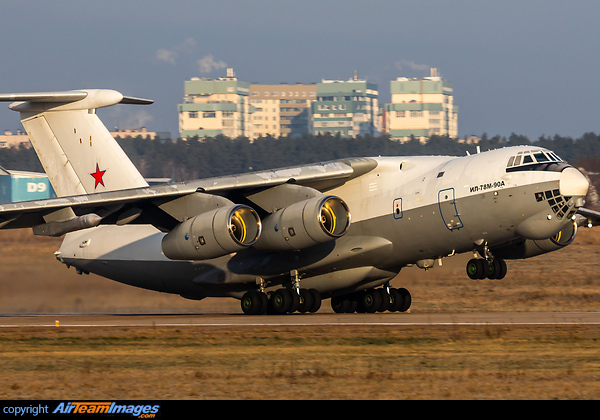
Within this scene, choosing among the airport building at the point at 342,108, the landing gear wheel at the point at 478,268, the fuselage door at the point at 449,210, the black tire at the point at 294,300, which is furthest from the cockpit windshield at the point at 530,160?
the airport building at the point at 342,108

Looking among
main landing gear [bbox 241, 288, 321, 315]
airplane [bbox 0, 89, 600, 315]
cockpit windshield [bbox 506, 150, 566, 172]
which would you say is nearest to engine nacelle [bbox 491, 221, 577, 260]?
airplane [bbox 0, 89, 600, 315]

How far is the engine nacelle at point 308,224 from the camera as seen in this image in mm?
17250

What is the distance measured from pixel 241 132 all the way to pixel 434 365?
6747 inches

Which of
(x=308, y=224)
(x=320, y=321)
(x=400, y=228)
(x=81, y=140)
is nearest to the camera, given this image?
(x=320, y=321)

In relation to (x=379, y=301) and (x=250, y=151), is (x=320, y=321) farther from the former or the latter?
(x=250, y=151)

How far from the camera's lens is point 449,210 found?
17719 millimetres

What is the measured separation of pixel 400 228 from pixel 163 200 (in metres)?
4.76

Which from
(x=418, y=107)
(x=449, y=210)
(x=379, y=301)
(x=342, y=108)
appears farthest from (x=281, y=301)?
(x=342, y=108)

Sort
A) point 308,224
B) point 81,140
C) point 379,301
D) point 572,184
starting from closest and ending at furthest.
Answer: point 572,184 < point 308,224 < point 379,301 < point 81,140

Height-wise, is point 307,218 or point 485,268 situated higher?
point 307,218

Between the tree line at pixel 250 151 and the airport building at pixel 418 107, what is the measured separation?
2598 inches

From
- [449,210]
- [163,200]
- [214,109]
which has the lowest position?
[449,210]

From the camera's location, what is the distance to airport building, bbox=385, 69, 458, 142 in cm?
18062

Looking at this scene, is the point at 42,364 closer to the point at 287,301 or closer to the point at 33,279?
the point at 287,301
